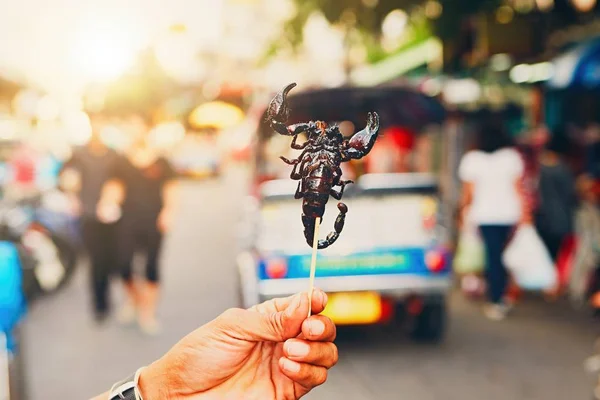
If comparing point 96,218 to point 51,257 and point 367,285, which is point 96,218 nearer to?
point 51,257

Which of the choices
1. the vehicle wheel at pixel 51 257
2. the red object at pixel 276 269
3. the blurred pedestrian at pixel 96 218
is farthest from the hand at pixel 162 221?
the vehicle wheel at pixel 51 257

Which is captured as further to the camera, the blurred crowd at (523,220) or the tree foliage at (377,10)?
the blurred crowd at (523,220)

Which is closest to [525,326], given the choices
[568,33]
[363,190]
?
[363,190]

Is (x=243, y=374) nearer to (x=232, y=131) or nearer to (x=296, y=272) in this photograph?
(x=296, y=272)

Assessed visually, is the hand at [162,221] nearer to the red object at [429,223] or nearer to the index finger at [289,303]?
the red object at [429,223]

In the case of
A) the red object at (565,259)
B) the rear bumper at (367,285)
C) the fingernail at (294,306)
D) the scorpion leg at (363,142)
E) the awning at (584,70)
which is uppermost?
the awning at (584,70)

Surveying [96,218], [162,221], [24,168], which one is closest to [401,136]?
[162,221]

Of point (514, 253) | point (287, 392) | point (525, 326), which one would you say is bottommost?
point (525, 326)
